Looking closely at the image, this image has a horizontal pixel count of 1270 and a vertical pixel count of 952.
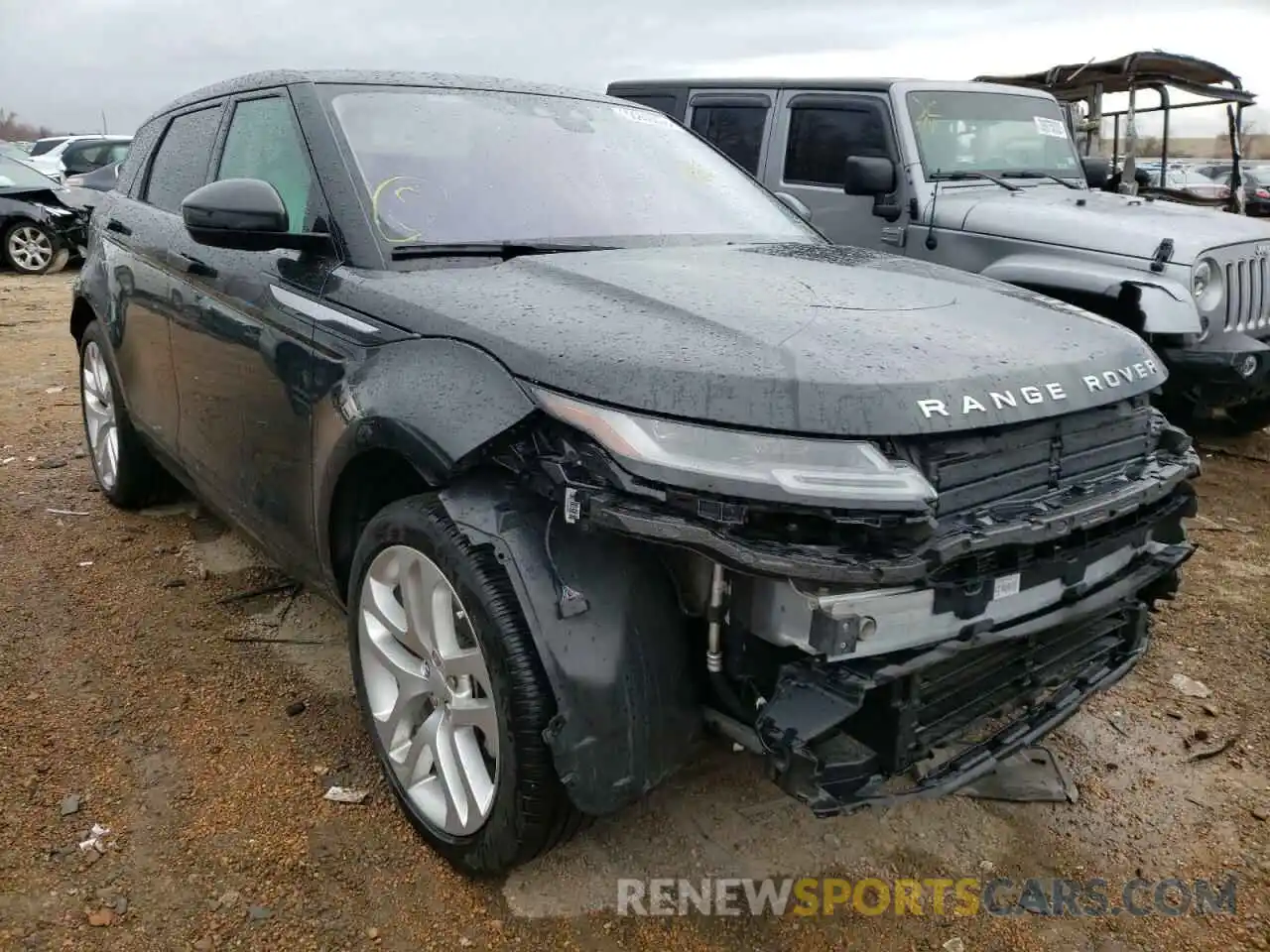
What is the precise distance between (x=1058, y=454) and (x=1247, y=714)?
1614mm

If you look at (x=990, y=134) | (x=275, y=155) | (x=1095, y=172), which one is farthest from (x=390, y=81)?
(x=1095, y=172)

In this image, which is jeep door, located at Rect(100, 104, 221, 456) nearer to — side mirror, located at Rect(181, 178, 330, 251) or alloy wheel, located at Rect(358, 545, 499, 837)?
side mirror, located at Rect(181, 178, 330, 251)

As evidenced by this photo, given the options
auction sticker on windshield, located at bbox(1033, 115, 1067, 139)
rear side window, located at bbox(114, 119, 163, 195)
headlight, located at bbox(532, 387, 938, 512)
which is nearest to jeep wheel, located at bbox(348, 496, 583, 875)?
headlight, located at bbox(532, 387, 938, 512)

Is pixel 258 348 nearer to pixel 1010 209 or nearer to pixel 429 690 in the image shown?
pixel 429 690

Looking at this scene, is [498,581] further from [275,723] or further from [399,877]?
[275,723]

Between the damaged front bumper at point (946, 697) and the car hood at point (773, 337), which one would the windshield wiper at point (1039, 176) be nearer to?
the car hood at point (773, 337)

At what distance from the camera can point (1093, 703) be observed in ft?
10.6

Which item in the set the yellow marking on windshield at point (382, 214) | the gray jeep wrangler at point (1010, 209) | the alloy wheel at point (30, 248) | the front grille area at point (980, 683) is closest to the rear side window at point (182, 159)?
the yellow marking on windshield at point (382, 214)

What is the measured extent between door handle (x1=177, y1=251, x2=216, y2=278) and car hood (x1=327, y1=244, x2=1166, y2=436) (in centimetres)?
86

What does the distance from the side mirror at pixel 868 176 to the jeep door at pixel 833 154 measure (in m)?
0.16

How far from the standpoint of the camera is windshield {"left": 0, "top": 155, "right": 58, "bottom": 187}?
1345 centimetres

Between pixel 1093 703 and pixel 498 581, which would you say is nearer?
pixel 498 581

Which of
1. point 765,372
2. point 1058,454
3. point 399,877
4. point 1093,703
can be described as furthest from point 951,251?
point 399,877

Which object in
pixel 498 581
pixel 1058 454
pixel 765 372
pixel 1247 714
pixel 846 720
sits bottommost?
pixel 1247 714
